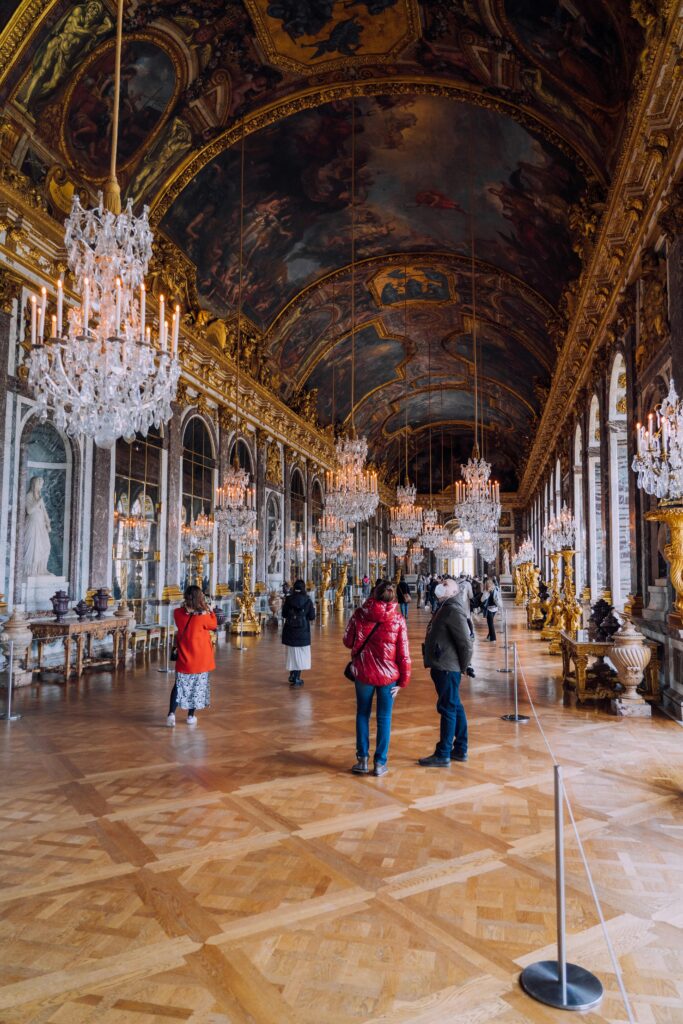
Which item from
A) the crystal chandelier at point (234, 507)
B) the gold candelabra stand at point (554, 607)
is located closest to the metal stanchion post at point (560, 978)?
the crystal chandelier at point (234, 507)

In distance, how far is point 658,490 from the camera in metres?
5.99

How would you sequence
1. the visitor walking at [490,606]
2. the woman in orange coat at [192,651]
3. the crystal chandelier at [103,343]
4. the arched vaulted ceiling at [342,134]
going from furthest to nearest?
1. the visitor walking at [490,606]
2. the arched vaulted ceiling at [342,134]
3. the woman in orange coat at [192,651]
4. the crystal chandelier at [103,343]

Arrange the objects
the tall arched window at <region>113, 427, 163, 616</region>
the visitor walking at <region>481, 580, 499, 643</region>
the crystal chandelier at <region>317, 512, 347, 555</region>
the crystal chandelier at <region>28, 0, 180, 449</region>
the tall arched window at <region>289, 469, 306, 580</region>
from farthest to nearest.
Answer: the tall arched window at <region>289, 469, 306, 580</region> → the crystal chandelier at <region>317, 512, 347, 555</region> → the visitor walking at <region>481, 580, 499, 643</region> → the tall arched window at <region>113, 427, 163, 616</region> → the crystal chandelier at <region>28, 0, 180, 449</region>

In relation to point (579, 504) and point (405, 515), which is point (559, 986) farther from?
point (405, 515)

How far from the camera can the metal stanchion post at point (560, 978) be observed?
91.0 inches

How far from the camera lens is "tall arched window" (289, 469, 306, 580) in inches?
871

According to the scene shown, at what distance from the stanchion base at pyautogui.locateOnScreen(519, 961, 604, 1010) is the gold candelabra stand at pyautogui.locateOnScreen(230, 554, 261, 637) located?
1229 centimetres

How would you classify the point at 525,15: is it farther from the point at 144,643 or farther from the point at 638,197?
the point at 144,643

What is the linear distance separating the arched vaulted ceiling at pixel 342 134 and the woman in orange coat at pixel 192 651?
7.40 m

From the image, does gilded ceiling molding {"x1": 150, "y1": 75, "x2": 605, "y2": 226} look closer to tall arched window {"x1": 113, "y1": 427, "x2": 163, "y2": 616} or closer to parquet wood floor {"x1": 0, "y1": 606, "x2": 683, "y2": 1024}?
tall arched window {"x1": 113, "y1": 427, "x2": 163, "y2": 616}

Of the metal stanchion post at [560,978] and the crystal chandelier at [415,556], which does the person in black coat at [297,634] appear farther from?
Result: the crystal chandelier at [415,556]

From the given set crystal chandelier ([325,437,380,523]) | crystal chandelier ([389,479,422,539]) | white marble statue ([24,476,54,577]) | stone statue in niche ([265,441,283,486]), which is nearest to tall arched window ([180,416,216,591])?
crystal chandelier ([325,437,380,523])

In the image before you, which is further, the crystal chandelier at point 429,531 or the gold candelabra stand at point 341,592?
the gold candelabra stand at point 341,592

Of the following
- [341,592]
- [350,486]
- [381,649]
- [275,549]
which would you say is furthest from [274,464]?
[381,649]
